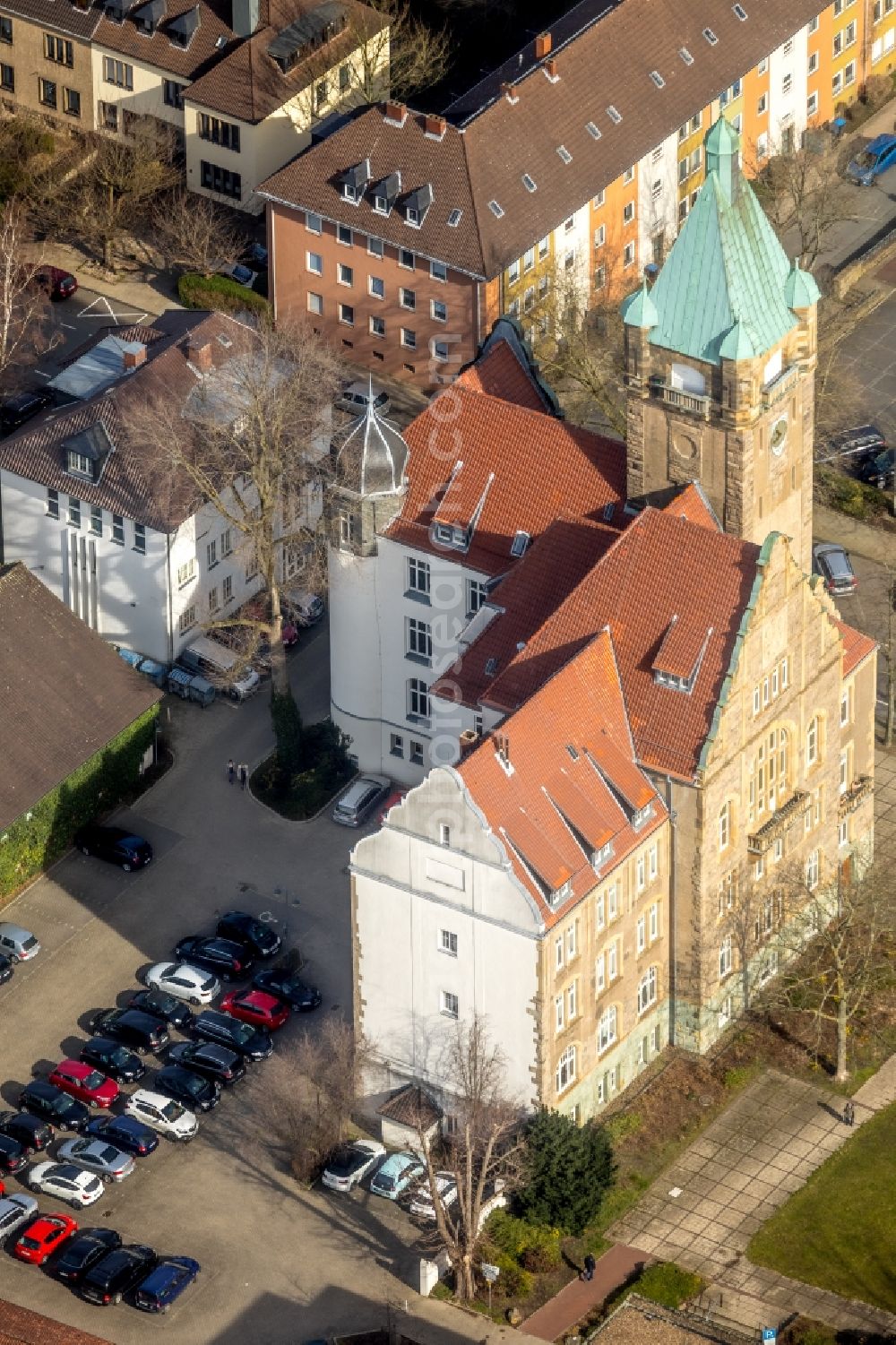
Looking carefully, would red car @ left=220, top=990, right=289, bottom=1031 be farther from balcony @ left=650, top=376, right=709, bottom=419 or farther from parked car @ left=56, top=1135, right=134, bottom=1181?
balcony @ left=650, top=376, right=709, bottom=419

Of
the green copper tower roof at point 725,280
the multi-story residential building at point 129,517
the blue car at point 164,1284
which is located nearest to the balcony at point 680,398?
the green copper tower roof at point 725,280

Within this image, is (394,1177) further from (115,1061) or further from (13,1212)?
(13,1212)

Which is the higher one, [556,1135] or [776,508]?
[776,508]

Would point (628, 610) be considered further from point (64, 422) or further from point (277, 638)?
point (64, 422)

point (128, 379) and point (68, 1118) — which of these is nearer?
point (68, 1118)

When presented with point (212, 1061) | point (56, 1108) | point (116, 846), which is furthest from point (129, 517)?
point (56, 1108)

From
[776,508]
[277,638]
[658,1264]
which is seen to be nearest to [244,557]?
[277,638]
